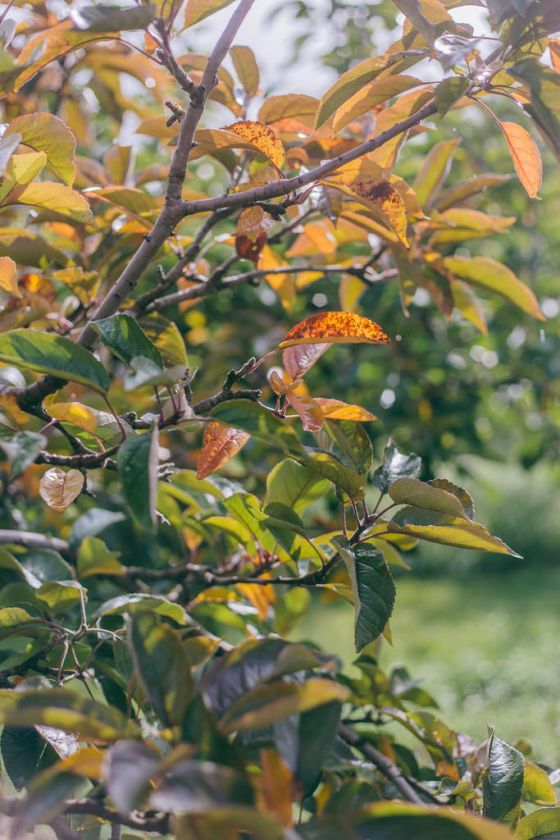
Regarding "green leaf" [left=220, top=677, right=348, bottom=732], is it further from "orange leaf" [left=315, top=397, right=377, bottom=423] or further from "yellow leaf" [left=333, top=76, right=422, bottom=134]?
"yellow leaf" [left=333, top=76, right=422, bottom=134]

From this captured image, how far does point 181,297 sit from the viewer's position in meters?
1.03

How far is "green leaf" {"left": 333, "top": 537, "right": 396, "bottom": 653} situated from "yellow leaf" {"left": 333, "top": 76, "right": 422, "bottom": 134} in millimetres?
410

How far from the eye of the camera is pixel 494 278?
1113mm

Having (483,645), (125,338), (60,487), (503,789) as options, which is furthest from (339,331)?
(483,645)

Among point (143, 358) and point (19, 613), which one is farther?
point (19, 613)

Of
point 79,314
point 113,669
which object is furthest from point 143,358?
point 79,314

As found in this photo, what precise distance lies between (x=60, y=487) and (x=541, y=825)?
50cm

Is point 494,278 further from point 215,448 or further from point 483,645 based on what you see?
point 483,645

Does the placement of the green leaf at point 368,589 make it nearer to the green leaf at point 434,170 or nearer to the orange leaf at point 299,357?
the orange leaf at point 299,357

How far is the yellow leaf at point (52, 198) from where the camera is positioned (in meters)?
0.75

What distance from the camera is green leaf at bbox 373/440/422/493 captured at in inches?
31.7

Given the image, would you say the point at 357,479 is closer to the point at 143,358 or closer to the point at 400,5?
the point at 143,358

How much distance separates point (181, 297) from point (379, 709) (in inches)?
22.7

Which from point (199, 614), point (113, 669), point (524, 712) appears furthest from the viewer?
point (524, 712)
